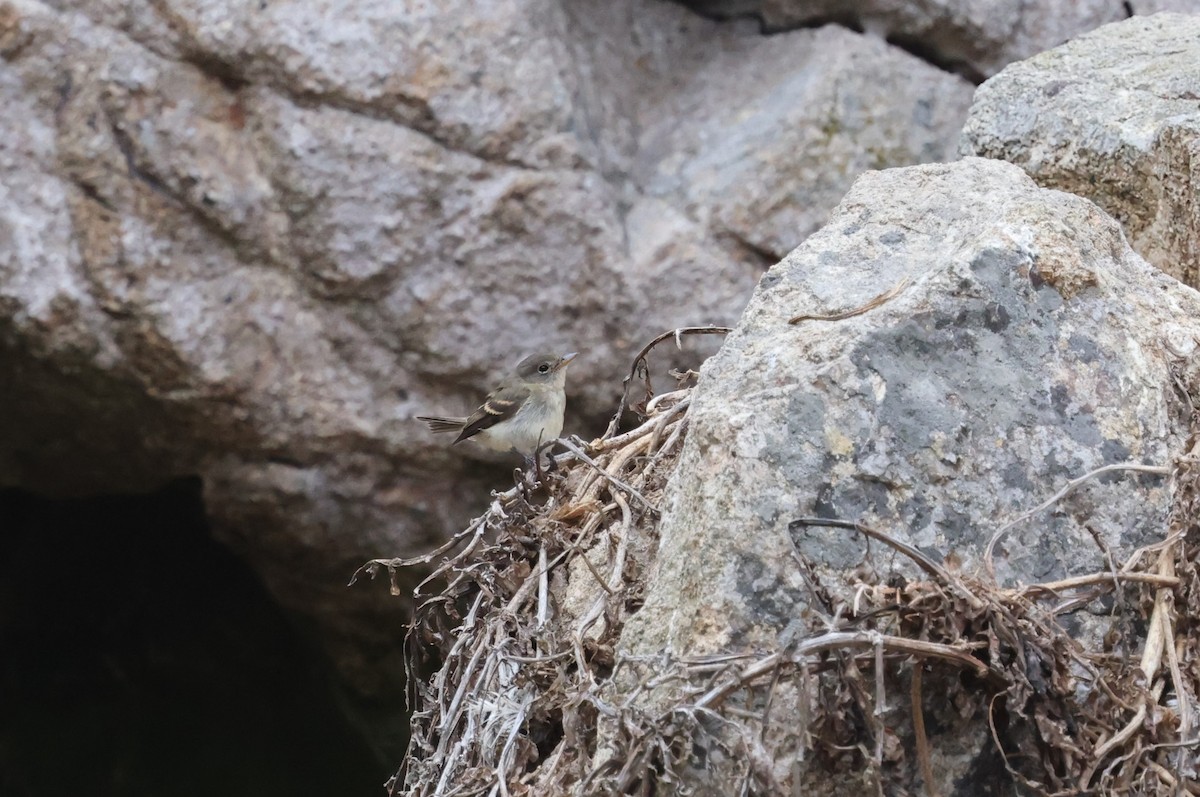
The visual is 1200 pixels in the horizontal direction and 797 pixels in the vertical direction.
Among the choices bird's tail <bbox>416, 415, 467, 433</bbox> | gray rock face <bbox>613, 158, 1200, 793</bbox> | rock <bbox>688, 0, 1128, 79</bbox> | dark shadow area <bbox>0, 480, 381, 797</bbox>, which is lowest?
dark shadow area <bbox>0, 480, 381, 797</bbox>

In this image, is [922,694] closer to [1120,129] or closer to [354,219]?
[1120,129]

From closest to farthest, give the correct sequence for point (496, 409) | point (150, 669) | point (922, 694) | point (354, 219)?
point (922, 694)
point (496, 409)
point (354, 219)
point (150, 669)

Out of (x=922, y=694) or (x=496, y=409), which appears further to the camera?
(x=496, y=409)

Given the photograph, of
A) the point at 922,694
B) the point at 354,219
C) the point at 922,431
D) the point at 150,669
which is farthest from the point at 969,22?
the point at 150,669

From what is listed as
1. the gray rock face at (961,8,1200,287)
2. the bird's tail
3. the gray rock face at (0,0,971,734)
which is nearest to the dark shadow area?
the gray rock face at (0,0,971,734)

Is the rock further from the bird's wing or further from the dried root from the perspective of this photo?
the dried root

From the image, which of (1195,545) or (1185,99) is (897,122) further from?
(1195,545)
